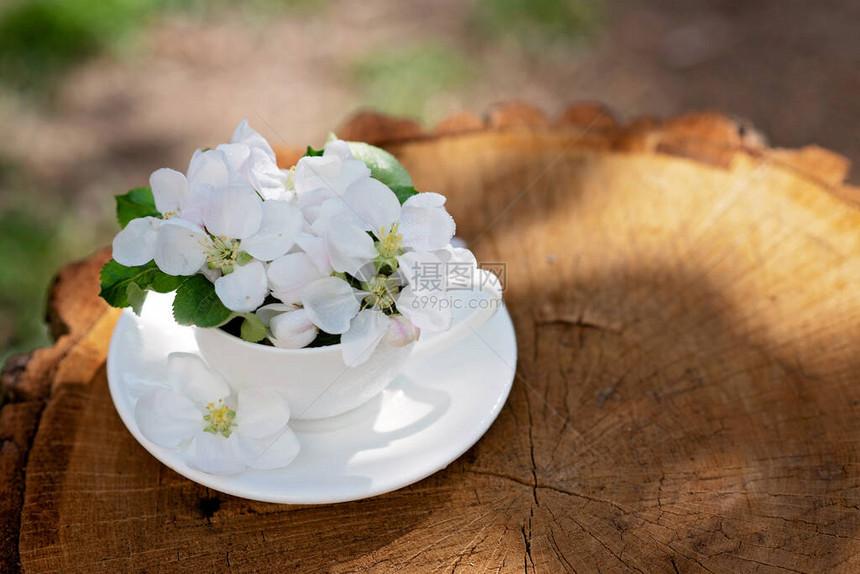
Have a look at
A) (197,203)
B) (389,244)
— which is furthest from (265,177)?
(389,244)

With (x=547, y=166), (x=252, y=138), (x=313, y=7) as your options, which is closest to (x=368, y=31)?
(x=313, y=7)

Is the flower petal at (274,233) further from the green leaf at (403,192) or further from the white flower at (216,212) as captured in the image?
the green leaf at (403,192)

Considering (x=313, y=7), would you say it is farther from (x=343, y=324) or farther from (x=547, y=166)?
(x=343, y=324)

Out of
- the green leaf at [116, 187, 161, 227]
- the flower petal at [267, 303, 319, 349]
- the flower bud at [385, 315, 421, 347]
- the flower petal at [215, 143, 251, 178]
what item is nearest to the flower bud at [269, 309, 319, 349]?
the flower petal at [267, 303, 319, 349]

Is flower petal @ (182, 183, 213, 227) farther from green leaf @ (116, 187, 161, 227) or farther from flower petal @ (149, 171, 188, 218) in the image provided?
green leaf @ (116, 187, 161, 227)

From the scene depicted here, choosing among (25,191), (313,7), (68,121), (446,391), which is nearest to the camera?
(446,391)

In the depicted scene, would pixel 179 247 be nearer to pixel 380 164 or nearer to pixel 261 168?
pixel 261 168
